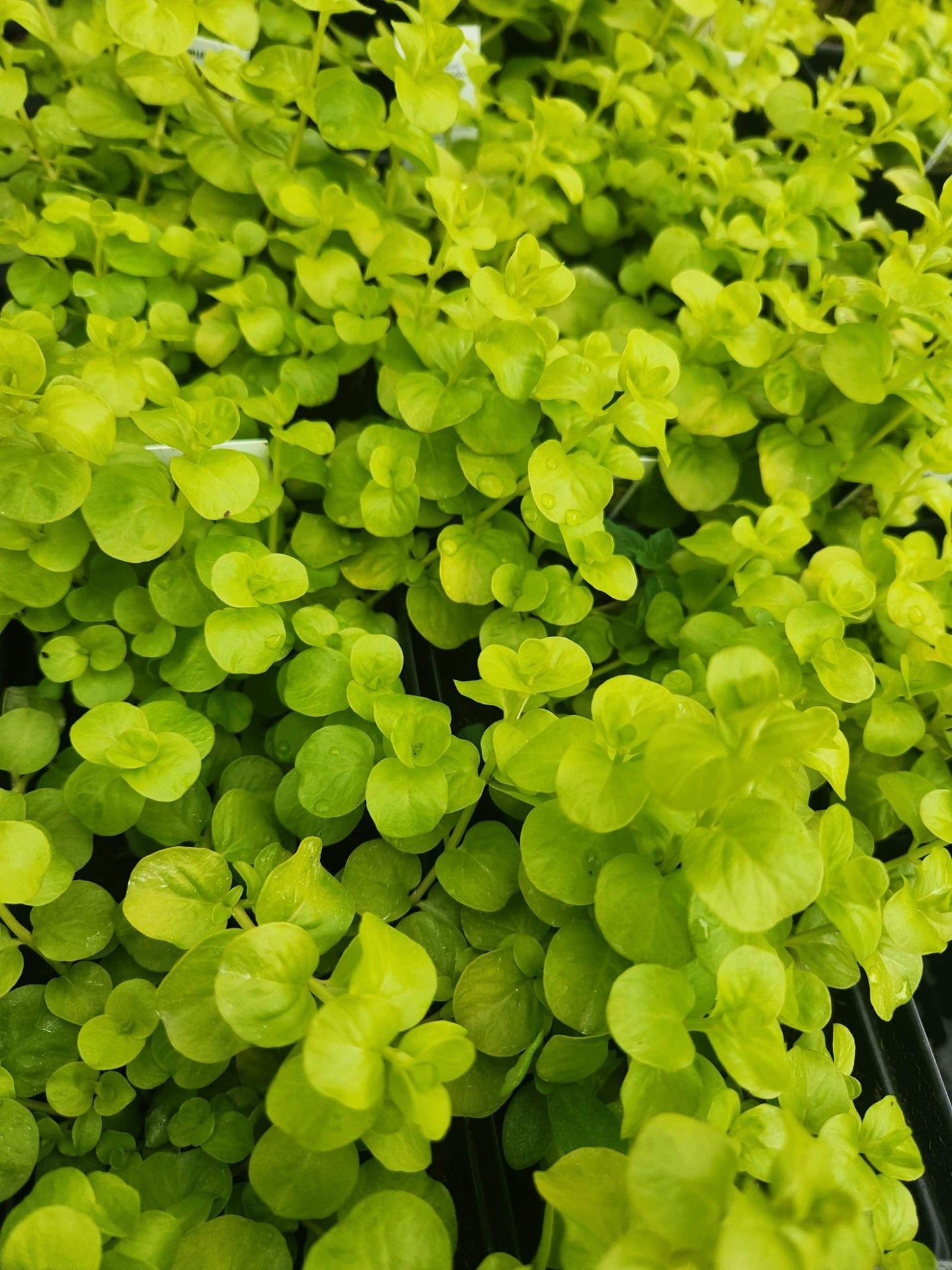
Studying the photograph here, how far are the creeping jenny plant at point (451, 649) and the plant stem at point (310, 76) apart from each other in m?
0.01

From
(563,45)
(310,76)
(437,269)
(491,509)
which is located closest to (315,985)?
(491,509)

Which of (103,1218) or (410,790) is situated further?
(410,790)

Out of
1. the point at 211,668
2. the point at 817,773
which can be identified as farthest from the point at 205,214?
the point at 817,773

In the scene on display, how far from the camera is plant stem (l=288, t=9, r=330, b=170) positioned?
87cm

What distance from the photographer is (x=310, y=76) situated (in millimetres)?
908

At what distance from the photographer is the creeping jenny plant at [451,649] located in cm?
48

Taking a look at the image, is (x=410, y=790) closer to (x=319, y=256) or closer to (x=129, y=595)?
(x=129, y=595)

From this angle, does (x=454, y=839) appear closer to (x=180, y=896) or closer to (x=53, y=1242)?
(x=180, y=896)

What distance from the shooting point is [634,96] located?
1.04 metres

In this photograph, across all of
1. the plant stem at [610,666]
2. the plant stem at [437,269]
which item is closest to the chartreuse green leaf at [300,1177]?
the plant stem at [610,666]

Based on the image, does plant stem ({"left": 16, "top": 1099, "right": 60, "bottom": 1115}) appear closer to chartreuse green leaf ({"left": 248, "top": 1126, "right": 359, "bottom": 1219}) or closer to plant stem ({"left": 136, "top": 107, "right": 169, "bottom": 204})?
chartreuse green leaf ({"left": 248, "top": 1126, "right": 359, "bottom": 1219})

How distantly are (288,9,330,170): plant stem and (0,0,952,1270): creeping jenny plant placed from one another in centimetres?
1

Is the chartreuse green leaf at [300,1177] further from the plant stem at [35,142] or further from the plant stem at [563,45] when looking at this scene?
the plant stem at [563,45]

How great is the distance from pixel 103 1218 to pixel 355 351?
0.76 metres
